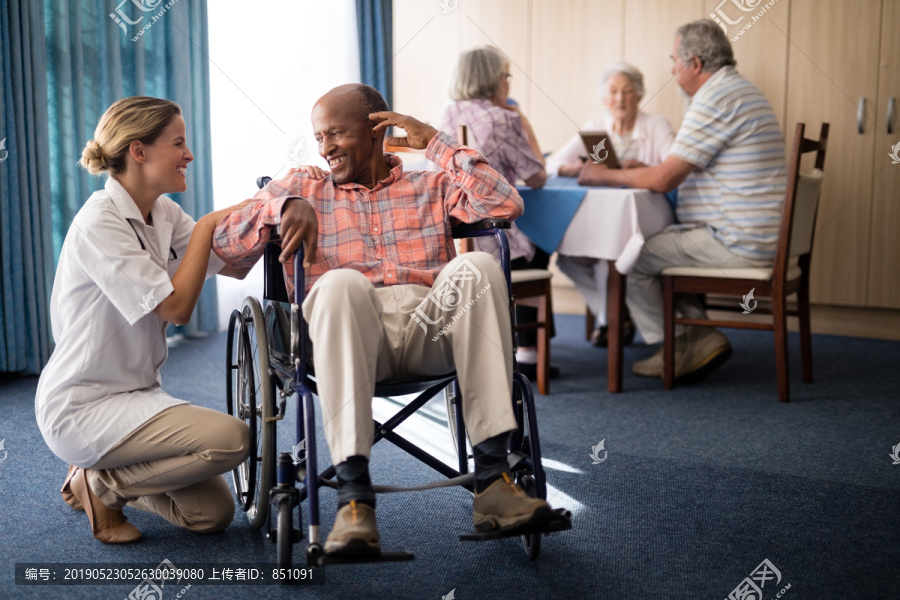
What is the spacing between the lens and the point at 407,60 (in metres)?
5.06

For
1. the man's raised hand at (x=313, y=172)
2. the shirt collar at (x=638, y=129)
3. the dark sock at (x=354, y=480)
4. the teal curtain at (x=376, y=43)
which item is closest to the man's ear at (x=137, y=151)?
the man's raised hand at (x=313, y=172)

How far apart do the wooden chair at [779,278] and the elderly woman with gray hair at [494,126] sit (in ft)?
1.74

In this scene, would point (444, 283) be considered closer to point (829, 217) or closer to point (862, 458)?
point (862, 458)

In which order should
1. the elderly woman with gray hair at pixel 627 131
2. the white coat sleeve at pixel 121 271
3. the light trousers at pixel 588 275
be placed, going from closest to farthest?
the white coat sleeve at pixel 121 271
the light trousers at pixel 588 275
the elderly woman with gray hair at pixel 627 131

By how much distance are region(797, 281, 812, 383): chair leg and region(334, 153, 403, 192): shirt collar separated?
186 cm

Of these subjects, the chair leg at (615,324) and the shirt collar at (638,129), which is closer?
the chair leg at (615,324)

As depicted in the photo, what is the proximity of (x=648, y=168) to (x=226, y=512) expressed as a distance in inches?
76.8

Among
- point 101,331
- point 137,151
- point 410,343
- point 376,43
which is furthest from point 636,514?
point 376,43

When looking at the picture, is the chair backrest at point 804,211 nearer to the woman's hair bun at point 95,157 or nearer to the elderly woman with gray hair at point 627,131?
the elderly woman with gray hair at point 627,131

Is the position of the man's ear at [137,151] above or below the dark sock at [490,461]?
above

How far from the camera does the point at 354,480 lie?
4.83 feet

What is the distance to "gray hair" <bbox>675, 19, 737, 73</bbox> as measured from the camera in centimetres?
304

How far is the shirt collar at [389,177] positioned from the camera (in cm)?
188

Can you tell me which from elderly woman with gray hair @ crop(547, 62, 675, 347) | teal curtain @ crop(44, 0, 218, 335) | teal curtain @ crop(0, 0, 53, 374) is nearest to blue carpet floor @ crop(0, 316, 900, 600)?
teal curtain @ crop(0, 0, 53, 374)
